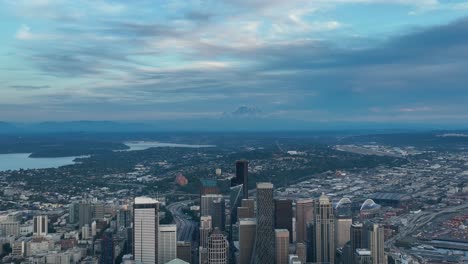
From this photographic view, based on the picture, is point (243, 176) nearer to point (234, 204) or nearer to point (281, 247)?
point (234, 204)

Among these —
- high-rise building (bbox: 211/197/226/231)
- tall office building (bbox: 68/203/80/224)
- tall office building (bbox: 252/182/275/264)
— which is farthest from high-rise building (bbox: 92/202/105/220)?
tall office building (bbox: 252/182/275/264)

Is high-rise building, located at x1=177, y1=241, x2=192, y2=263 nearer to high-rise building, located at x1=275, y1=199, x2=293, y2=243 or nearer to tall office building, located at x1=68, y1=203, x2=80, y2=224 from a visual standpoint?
high-rise building, located at x1=275, y1=199, x2=293, y2=243

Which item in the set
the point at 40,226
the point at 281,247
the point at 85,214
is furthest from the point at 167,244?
the point at 85,214

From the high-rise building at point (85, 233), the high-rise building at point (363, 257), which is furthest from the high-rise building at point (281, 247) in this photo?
the high-rise building at point (85, 233)

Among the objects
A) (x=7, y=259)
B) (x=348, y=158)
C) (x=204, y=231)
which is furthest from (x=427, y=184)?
(x=7, y=259)

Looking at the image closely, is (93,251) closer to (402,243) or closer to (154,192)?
(402,243)

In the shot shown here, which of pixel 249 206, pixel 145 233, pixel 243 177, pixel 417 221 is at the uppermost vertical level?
pixel 243 177

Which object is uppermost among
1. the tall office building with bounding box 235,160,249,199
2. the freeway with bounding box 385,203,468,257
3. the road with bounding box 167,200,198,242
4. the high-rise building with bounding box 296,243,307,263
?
the tall office building with bounding box 235,160,249,199
